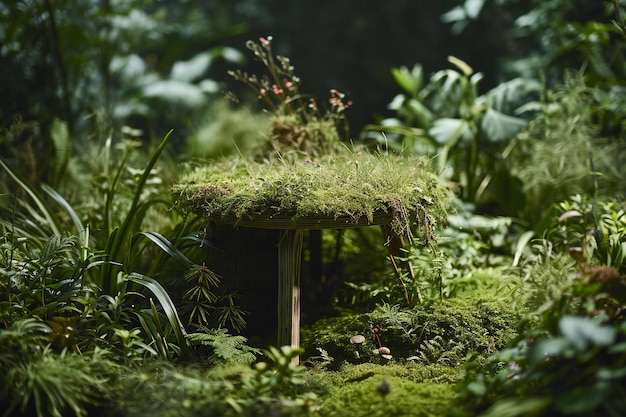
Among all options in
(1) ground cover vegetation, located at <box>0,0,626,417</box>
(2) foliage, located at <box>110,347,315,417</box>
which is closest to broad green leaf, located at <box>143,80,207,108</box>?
(1) ground cover vegetation, located at <box>0,0,626,417</box>

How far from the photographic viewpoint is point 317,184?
7.61 feet

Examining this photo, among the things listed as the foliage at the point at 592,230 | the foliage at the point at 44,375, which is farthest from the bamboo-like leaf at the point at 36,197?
the foliage at the point at 592,230

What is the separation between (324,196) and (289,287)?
404 millimetres

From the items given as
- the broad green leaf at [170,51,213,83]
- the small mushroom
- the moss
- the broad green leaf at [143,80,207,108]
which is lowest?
the moss

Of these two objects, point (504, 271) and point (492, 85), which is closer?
point (504, 271)

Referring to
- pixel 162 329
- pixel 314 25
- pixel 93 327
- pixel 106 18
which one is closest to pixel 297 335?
pixel 162 329

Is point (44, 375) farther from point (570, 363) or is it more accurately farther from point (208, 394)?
point (570, 363)

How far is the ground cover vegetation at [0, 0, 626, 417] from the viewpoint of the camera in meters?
1.83

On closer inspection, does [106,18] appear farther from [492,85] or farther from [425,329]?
[425,329]

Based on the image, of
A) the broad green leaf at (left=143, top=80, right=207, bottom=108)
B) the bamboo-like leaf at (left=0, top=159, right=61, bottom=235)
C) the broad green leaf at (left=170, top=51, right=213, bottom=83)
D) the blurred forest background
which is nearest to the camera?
the bamboo-like leaf at (left=0, top=159, right=61, bottom=235)

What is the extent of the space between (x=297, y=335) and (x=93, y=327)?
31.5 inches

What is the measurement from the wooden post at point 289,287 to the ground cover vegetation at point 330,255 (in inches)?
6.4

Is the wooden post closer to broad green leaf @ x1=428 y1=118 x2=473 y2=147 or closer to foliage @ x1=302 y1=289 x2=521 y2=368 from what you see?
foliage @ x1=302 y1=289 x2=521 y2=368

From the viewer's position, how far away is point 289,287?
232cm
